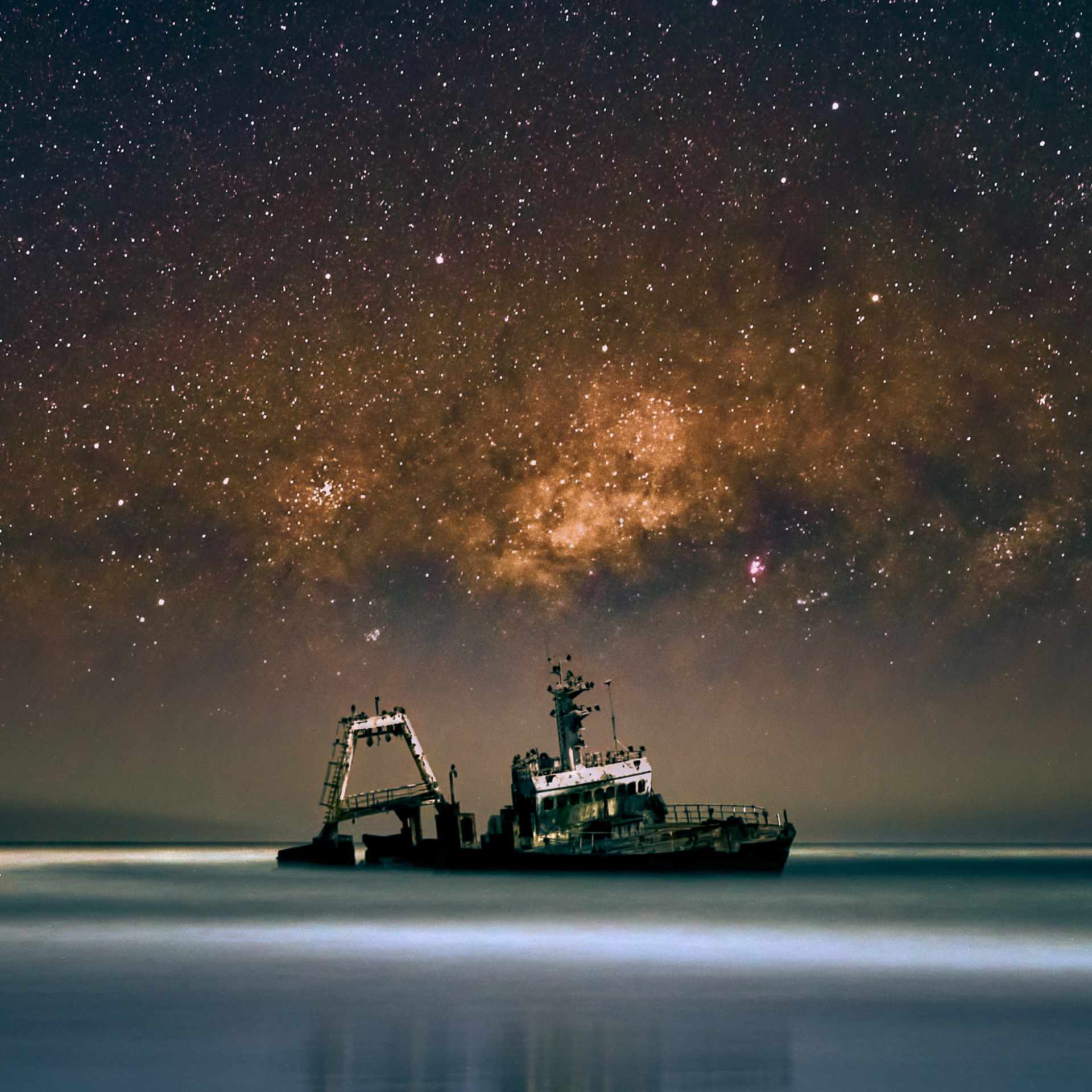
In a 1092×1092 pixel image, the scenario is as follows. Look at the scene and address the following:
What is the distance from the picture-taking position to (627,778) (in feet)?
268

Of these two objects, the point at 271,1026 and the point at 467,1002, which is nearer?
the point at 271,1026

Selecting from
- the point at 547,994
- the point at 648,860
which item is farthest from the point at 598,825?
the point at 547,994

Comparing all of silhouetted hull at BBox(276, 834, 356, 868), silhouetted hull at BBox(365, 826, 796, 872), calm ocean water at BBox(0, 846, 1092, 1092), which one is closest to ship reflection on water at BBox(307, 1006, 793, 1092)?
calm ocean water at BBox(0, 846, 1092, 1092)

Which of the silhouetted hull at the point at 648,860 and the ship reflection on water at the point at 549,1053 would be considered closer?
the ship reflection on water at the point at 549,1053

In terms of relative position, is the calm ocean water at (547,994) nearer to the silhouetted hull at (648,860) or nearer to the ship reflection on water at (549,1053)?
the ship reflection on water at (549,1053)

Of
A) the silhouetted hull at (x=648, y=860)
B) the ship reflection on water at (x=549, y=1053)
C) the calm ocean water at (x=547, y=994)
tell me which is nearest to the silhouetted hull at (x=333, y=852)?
the silhouetted hull at (x=648, y=860)

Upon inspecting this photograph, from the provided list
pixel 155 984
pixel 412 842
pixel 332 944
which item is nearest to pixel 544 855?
pixel 412 842

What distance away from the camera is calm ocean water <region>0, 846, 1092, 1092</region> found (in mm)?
22078

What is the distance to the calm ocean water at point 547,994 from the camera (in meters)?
22.1

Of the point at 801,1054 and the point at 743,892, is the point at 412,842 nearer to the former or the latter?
the point at 743,892

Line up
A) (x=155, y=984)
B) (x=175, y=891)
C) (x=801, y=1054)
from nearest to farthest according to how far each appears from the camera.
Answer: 1. (x=801, y=1054)
2. (x=155, y=984)
3. (x=175, y=891)

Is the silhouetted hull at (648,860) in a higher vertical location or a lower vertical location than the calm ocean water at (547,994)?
higher

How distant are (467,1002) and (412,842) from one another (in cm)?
6950

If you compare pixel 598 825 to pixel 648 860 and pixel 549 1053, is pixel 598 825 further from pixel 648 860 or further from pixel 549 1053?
pixel 549 1053
